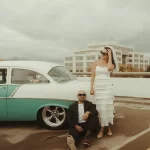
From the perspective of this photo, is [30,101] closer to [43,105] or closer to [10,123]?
[43,105]

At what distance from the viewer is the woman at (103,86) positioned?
18.9 ft

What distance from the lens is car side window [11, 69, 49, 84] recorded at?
260 inches

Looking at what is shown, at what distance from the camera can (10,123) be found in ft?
23.7

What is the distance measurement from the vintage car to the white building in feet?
496

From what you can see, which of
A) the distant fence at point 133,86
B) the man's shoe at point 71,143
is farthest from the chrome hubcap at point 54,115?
the distant fence at point 133,86

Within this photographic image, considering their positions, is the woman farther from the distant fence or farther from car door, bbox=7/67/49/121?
the distant fence

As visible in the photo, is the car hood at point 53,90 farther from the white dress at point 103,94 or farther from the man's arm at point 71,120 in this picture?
the man's arm at point 71,120

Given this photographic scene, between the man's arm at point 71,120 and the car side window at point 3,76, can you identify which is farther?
the car side window at point 3,76

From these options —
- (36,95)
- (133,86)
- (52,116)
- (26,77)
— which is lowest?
(52,116)

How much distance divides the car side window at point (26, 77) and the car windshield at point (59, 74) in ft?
0.79

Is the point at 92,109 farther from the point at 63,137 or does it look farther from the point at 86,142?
the point at 63,137

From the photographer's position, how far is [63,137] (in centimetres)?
583

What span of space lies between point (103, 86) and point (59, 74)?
4.98 feet

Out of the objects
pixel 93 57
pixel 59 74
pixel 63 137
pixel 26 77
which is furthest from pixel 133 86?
pixel 93 57
